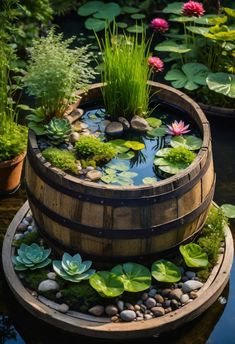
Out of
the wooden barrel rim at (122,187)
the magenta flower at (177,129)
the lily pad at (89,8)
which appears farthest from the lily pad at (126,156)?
the lily pad at (89,8)

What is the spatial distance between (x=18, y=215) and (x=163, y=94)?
1179 millimetres

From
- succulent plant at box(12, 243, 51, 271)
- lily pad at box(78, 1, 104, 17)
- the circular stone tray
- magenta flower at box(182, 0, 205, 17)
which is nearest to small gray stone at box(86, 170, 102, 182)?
succulent plant at box(12, 243, 51, 271)

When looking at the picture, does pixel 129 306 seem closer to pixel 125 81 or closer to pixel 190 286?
pixel 190 286

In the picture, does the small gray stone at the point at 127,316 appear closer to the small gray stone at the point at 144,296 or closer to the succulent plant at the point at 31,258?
the small gray stone at the point at 144,296

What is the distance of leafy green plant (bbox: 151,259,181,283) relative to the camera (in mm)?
3381

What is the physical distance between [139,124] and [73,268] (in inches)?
40.9

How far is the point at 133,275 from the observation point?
11.0ft

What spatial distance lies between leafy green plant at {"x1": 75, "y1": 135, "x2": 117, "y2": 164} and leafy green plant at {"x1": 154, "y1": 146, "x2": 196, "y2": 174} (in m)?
0.28

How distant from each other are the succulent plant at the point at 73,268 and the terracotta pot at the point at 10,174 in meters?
1.08

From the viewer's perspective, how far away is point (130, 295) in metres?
3.39

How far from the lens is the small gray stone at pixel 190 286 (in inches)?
136

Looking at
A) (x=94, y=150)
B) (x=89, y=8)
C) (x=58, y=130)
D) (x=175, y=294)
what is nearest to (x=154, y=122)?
(x=94, y=150)

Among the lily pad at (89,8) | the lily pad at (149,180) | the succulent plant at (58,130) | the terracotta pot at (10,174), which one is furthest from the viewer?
the lily pad at (89,8)

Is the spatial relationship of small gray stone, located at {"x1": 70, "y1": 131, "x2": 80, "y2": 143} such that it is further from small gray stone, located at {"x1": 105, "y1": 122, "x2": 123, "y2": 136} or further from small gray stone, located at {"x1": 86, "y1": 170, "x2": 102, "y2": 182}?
small gray stone, located at {"x1": 86, "y1": 170, "x2": 102, "y2": 182}
